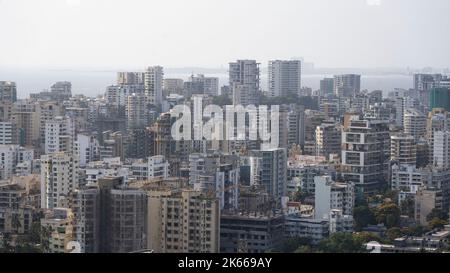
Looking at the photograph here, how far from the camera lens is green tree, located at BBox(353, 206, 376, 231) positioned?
3.26 m

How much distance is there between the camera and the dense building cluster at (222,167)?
10.2 feet

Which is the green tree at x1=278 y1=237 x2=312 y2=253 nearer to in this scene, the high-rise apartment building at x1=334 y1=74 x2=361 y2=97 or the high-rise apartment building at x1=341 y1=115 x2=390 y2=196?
the high-rise apartment building at x1=334 y1=74 x2=361 y2=97

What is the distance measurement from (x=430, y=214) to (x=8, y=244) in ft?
5.35

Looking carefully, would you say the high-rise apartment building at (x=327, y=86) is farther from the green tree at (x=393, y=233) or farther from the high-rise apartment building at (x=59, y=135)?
the high-rise apartment building at (x=59, y=135)

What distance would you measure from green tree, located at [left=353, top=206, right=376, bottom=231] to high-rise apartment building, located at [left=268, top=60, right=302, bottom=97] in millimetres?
661

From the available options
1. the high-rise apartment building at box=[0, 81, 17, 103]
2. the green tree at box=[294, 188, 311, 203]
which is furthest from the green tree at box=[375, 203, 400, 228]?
the high-rise apartment building at box=[0, 81, 17, 103]

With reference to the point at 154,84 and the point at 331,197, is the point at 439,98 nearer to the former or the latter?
the point at 331,197

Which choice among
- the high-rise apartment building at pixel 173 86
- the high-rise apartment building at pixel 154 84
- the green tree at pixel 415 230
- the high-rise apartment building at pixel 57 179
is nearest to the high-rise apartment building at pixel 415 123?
the high-rise apartment building at pixel 173 86

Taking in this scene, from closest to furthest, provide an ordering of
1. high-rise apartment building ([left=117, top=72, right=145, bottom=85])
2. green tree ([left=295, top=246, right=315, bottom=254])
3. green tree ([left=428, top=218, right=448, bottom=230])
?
green tree ([left=295, top=246, right=315, bottom=254])
green tree ([left=428, top=218, right=448, bottom=230])
high-rise apartment building ([left=117, top=72, right=145, bottom=85])

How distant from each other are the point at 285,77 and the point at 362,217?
99 centimetres

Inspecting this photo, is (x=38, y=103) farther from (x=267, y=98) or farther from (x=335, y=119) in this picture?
(x=335, y=119)

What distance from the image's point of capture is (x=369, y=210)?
3668 millimetres

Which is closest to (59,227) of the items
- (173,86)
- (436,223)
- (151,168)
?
(151,168)

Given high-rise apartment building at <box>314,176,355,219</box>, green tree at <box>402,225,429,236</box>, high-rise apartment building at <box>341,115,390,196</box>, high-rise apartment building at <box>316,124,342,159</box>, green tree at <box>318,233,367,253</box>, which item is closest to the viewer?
green tree at <box>318,233,367,253</box>
